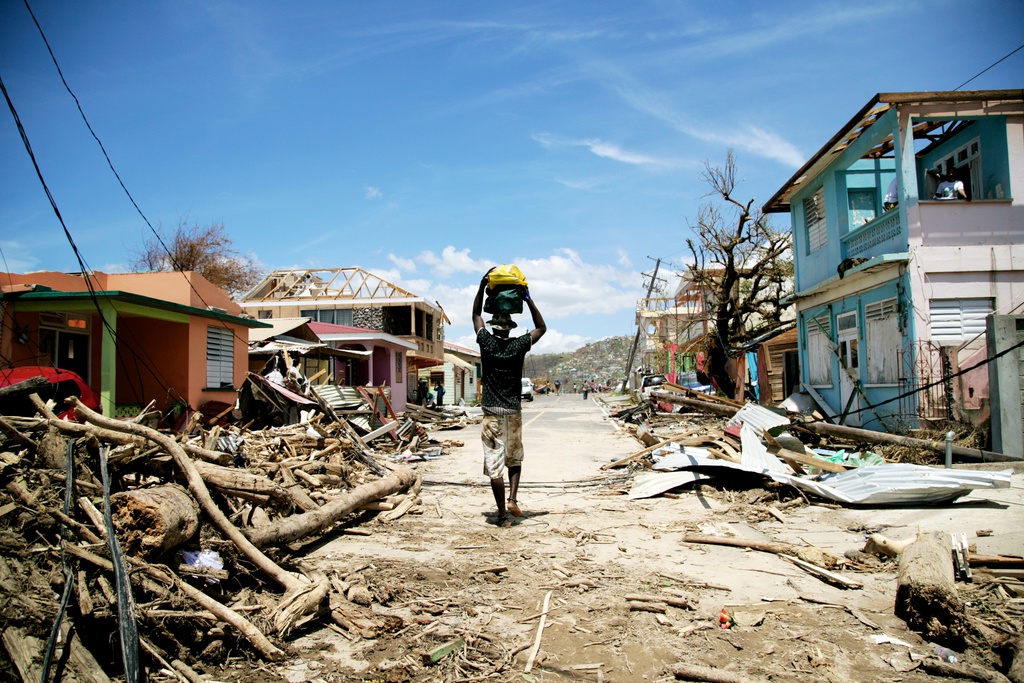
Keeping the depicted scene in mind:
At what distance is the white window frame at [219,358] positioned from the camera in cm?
1739

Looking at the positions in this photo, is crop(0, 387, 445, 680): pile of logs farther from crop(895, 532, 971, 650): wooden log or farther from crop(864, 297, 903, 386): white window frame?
crop(864, 297, 903, 386): white window frame

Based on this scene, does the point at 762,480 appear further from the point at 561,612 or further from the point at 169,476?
the point at 169,476

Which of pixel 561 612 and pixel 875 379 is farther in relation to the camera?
pixel 875 379

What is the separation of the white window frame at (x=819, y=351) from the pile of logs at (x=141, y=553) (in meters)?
15.7

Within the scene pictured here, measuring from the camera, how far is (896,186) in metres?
13.7

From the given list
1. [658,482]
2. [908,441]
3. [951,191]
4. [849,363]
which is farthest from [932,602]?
[849,363]

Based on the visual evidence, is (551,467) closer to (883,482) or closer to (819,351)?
(883,482)

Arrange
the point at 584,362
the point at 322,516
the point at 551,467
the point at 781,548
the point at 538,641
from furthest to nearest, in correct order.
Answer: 1. the point at 584,362
2. the point at 551,467
3. the point at 322,516
4. the point at 781,548
5. the point at 538,641

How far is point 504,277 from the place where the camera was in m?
6.55

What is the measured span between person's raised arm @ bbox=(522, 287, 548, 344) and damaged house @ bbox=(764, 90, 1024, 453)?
7246 millimetres

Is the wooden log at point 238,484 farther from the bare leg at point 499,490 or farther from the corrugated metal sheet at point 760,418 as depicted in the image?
the corrugated metal sheet at point 760,418

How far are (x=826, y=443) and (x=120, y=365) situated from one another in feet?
55.7

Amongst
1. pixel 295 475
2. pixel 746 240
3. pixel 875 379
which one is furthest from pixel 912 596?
pixel 746 240

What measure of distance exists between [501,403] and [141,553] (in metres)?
3.46
